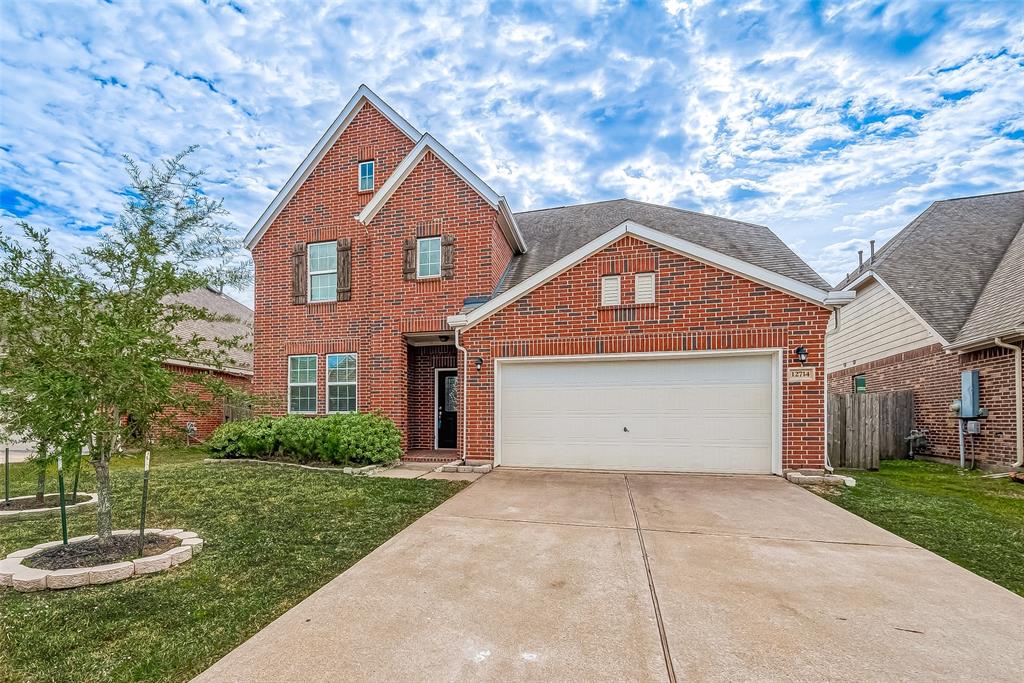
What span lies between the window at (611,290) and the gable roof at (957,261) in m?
7.84

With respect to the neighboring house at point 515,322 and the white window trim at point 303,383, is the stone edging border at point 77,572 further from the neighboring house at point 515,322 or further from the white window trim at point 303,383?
the white window trim at point 303,383

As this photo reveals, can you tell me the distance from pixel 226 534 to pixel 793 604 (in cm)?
519

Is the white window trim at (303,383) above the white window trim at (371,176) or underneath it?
underneath

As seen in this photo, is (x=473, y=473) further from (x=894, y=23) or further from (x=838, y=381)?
(x=838, y=381)

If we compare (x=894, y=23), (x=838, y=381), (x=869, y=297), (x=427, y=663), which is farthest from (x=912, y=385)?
(x=427, y=663)

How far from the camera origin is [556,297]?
888cm

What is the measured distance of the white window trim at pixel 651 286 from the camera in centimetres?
848

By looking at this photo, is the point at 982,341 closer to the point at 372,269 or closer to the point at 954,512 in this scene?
the point at 954,512

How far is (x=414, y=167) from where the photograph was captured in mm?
10711

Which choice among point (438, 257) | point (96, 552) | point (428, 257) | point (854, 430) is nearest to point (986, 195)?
point (854, 430)

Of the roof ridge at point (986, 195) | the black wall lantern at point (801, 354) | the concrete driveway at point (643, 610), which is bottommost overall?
the concrete driveway at point (643, 610)

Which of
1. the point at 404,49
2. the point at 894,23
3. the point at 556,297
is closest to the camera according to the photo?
the point at 894,23

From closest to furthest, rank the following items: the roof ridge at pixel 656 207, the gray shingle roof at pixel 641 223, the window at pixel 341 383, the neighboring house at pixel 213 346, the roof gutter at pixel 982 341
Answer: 1. the roof gutter at pixel 982 341
2. the gray shingle roof at pixel 641 223
3. the window at pixel 341 383
4. the neighboring house at pixel 213 346
5. the roof ridge at pixel 656 207

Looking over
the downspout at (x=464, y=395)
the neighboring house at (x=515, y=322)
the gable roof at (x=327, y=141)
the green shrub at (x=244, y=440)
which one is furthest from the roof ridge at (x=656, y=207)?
the green shrub at (x=244, y=440)
